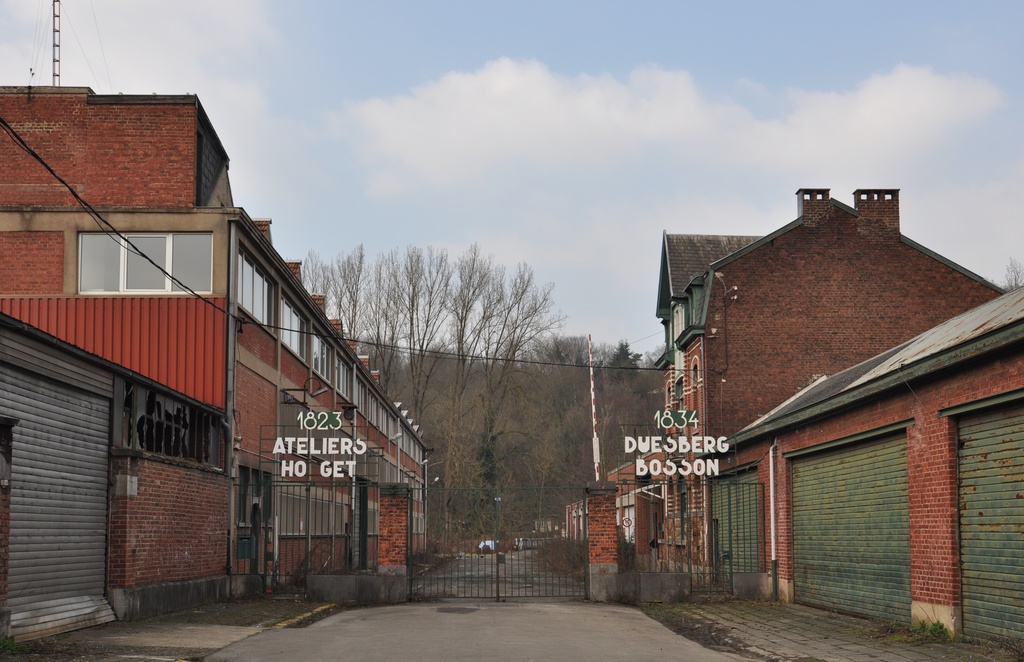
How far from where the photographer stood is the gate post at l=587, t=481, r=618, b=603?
70.3ft

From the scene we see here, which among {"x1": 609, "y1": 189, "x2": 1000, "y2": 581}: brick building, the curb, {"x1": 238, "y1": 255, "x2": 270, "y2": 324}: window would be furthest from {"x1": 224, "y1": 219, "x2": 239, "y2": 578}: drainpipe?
{"x1": 609, "y1": 189, "x2": 1000, "y2": 581}: brick building

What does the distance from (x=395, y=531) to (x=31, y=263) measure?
29.5 feet

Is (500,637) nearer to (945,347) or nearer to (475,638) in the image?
(475,638)

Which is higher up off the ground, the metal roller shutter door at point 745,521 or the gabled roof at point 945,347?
the gabled roof at point 945,347

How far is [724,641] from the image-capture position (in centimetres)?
1441

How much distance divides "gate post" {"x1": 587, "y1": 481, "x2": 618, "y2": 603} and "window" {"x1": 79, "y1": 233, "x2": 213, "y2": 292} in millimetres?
8965

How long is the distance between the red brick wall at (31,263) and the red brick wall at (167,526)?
5.19m

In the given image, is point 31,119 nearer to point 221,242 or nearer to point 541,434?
point 221,242

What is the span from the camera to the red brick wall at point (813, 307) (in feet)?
100

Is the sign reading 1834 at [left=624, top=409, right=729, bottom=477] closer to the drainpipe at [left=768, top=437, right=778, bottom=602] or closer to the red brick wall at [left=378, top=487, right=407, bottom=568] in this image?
the drainpipe at [left=768, top=437, right=778, bottom=602]

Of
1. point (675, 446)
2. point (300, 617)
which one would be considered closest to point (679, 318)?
point (675, 446)

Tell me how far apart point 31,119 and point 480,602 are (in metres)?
13.7

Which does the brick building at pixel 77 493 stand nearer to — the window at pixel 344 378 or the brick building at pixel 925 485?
the brick building at pixel 925 485

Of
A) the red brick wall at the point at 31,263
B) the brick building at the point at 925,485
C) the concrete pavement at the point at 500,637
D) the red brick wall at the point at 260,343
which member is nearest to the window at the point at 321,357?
the red brick wall at the point at 260,343
